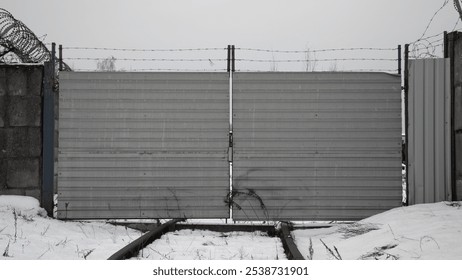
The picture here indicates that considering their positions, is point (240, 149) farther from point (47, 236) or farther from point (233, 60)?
point (47, 236)

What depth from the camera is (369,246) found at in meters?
6.39

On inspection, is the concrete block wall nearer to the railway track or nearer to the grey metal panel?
the railway track

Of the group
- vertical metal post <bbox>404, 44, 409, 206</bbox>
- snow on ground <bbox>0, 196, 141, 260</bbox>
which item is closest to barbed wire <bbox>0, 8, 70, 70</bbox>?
snow on ground <bbox>0, 196, 141, 260</bbox>

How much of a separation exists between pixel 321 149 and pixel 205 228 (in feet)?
8.21

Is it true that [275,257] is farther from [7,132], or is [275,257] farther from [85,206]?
[7,132]

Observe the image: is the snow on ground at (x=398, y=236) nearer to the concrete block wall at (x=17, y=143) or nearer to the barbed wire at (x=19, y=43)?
the concrete block wall at (x=17, y=143)

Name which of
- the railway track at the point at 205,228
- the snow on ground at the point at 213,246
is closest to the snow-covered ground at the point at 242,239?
the snow on ground at the point at 213,246

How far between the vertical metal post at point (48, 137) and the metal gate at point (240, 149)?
205 mm

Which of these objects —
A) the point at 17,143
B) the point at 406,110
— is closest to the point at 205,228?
the point at 17,143

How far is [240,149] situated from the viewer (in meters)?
9.20

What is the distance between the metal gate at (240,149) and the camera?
9.20 meters

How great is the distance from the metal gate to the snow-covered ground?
0.54 meters

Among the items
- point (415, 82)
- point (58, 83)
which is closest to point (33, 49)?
point (58, 83)
